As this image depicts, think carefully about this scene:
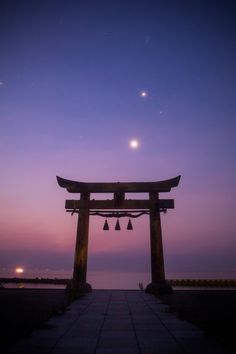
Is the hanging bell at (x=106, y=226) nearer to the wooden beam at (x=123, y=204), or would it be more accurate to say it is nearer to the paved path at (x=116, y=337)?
the wooden beam at (x=123, y=204)

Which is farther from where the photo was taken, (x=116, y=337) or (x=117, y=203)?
(x=117, y=203)

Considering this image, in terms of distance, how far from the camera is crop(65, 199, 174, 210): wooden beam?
12.2 m

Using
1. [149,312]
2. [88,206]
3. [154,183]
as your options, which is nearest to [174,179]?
[154,183]

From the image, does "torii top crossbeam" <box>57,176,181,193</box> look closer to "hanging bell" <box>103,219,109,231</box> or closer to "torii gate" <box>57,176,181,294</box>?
"torii gate" <box>57,176,181,294</box>

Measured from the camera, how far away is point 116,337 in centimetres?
407

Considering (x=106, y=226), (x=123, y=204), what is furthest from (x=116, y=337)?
(x=123, y=204)

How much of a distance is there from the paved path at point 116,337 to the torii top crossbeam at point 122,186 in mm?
6828

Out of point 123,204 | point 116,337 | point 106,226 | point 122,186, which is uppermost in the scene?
point 122,186

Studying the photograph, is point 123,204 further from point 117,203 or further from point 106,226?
point 106,226

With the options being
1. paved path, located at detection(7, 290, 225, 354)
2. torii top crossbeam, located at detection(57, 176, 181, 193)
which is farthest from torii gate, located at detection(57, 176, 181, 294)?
paved path, located at detection(7, 290, 225, 354)

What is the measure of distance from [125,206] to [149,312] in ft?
20.3

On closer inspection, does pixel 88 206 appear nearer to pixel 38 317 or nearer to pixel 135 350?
pixel 38 317

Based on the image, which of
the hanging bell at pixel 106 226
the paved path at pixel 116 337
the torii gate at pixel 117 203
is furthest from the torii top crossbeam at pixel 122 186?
the paved path at pixel 116 337

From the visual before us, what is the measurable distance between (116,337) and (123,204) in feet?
26.9
